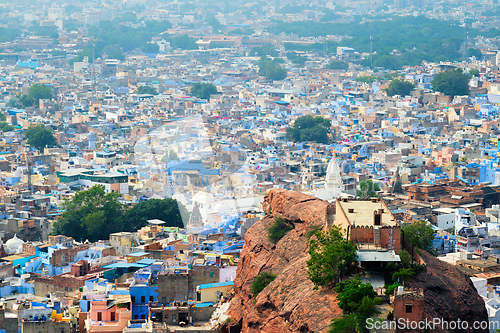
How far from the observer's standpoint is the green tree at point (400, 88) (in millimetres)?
63250

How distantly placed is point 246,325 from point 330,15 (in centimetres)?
12184

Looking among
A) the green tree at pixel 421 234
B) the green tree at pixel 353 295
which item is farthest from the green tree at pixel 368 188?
the green tree at pixel 353 295

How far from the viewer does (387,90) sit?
64438 millimetres

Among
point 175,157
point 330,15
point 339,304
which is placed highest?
point 339,304

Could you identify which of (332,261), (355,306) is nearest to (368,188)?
(332,261)

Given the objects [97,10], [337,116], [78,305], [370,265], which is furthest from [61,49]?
[370,265]

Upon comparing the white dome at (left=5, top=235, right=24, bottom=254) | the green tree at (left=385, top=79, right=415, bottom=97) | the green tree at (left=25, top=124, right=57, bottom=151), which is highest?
the white dome at (left=5, top=235, right=24, bottom=254)

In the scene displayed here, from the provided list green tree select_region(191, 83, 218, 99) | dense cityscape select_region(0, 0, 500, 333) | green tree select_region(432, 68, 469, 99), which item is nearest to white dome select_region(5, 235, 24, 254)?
dense cityscape select_region(0, 0, 500, 333)

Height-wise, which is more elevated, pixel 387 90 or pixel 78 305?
pixel 78 305

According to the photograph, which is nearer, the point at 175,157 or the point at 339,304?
the point at 339,304

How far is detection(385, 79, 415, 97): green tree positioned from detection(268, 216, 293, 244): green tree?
44324 mm

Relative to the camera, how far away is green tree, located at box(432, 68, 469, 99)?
62.0 meters

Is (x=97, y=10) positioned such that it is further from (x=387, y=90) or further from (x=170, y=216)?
(x=170, y=216)

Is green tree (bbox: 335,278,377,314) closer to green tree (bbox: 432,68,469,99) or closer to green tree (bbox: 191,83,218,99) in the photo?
green tree (bbox: 432,68,469,99)
